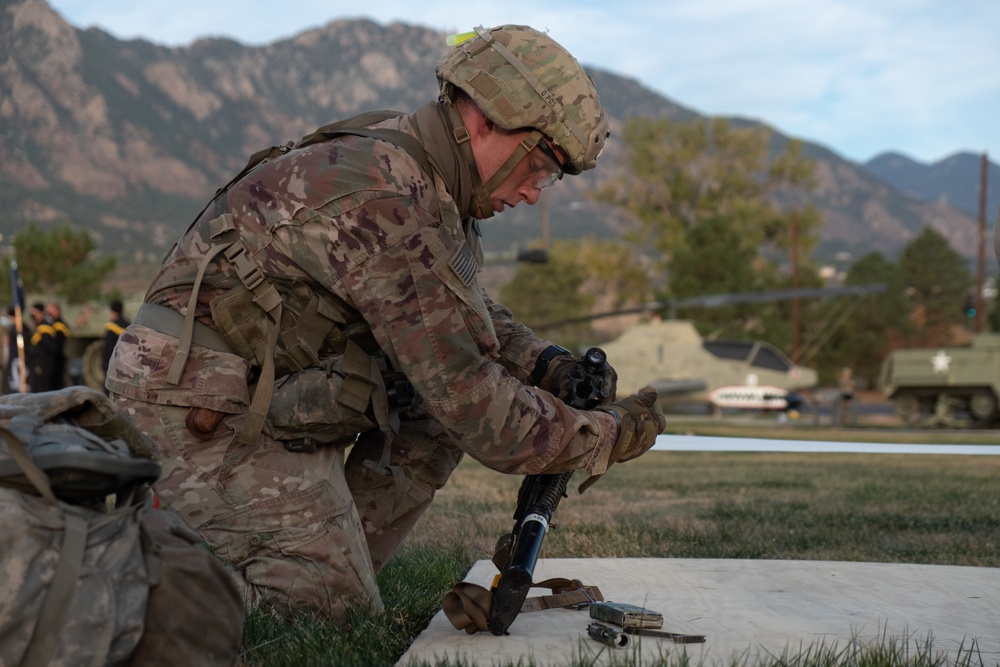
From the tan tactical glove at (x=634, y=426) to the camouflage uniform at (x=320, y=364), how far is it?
0.04m

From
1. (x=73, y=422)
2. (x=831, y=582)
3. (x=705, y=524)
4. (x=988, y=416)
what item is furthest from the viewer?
(x=988, y=416)

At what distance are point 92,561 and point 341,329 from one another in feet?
4.22

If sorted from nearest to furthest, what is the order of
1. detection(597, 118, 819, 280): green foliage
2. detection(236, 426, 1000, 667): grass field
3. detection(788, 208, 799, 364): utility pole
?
detection(236, 426, 1000, 667): grass field
detection(788, 208, 799, 364): utility pole
detection(597, 118, 819, 280): green foliage

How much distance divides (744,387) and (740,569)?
1117 inches

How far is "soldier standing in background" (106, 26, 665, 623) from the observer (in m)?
2.85

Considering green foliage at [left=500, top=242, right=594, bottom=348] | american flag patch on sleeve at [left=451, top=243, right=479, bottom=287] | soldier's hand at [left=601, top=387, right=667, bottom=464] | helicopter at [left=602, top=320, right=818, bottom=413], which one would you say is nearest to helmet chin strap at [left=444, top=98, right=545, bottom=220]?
american flag patch on sleeve at [left=451, top=243, right=479, bottom=287]

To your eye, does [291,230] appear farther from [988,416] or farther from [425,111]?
[988,416]

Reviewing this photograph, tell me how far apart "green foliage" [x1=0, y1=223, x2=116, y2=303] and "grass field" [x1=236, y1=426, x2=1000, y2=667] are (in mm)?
35943

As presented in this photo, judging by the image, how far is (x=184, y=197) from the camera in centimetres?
17138

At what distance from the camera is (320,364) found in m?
3.15

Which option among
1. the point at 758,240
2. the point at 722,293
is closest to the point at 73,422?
the point at 722,293

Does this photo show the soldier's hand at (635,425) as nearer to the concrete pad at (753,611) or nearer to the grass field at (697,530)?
the concrete pad at (753,611)

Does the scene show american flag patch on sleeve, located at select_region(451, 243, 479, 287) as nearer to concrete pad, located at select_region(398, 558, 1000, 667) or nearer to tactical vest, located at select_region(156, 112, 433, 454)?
tactical vest, located at select_region(156, 112, 433, 454)

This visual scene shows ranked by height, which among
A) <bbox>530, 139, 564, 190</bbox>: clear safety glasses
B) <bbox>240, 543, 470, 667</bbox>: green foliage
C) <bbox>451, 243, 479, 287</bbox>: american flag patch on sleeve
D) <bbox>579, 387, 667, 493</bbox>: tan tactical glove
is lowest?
<bbox>240, 543, 470, 667</bbox>: green foliage
